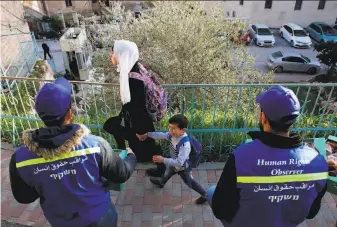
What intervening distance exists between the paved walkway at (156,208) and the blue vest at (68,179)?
1.42 m

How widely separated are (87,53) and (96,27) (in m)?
1.10

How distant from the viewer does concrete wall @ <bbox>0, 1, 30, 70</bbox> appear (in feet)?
34.3

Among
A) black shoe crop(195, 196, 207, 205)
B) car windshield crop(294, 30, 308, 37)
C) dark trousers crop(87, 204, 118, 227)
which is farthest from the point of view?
car windshield crop(294, 30, 308, 37)

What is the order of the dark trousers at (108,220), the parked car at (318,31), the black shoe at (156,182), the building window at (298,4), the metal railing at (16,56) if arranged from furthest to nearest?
the building window at (298,4)
the parked car at (318,31)
the metal railing at (16,56)
the black shoe at (156,182)
the dark trousers at (108,220)

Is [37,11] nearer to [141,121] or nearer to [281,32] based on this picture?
[281,32]

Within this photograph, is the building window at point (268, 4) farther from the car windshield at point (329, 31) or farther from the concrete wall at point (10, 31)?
the concrete wall at point (10, 31)

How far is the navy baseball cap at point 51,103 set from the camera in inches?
78.4

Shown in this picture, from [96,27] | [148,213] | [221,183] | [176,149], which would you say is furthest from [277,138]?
[96,27]

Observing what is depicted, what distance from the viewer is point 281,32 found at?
21078 mm

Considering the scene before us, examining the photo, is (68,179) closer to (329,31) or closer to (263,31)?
(329,31)

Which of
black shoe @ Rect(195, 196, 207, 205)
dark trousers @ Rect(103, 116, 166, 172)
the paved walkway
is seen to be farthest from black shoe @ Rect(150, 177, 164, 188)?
black shoe @ Rect(195, 196, 207, 205)

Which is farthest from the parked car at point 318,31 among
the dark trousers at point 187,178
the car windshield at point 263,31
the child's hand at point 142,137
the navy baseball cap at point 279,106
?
the navy baseball cap at point 279,106

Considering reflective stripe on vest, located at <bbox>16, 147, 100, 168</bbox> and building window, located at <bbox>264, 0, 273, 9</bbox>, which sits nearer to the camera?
reflective stripe on vest, located at <bbox>16, 147, 100, 168</bbox>

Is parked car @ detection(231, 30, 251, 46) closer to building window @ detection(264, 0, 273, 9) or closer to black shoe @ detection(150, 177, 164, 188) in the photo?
black shoe @ detection(150, 177, 164, 188)
